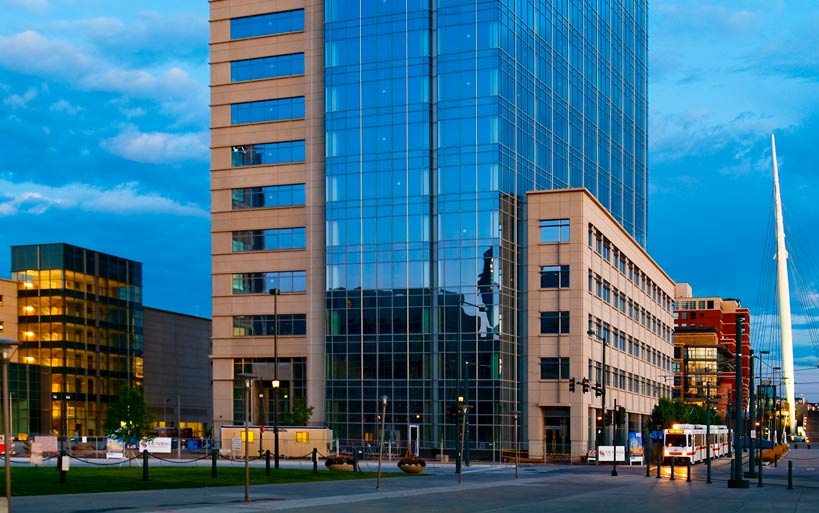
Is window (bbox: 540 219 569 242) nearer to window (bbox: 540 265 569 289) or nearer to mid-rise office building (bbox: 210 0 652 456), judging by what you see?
mid-rise office building (bbox: 210 0 652 456)

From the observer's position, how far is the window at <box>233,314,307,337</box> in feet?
324

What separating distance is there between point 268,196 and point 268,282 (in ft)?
28.1

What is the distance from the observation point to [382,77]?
3740 inches

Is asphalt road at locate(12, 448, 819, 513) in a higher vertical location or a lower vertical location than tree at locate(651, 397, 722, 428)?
higher

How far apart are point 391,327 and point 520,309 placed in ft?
39.9

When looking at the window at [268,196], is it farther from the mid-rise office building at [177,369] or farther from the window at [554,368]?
the mid-rise office building at [177,369]

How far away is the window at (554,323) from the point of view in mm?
93812

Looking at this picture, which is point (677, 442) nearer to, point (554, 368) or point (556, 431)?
point (556, 431)

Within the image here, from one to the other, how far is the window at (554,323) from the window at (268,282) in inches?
912

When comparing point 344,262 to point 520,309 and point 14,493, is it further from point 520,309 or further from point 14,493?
point 14,493

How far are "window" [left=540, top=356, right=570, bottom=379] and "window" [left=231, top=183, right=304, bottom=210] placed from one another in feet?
92.2

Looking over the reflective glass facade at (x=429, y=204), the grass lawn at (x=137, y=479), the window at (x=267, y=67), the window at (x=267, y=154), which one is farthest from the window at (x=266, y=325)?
the grass lawn at (x=137, y=479)

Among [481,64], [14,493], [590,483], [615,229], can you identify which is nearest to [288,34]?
[481,64]

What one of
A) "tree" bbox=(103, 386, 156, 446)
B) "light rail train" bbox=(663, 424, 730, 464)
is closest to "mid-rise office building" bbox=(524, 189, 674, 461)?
"light rail train" bbox=(663, 424, 730, 464)
